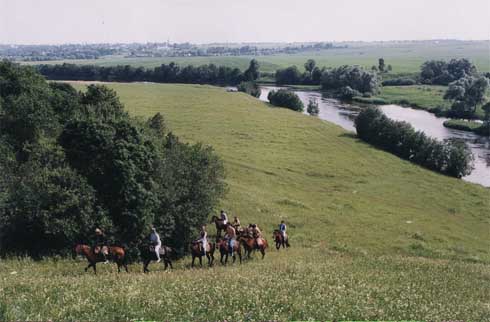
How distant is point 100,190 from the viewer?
29359 mm

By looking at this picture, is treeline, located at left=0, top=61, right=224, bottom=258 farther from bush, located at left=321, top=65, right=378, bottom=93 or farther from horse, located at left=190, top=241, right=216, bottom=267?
bush, located at left=321, top=65, right=378, bottom=93

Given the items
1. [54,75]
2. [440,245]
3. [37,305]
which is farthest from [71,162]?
[54,75]

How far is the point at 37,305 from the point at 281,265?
44.2 ft

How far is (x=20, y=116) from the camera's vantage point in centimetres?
3956

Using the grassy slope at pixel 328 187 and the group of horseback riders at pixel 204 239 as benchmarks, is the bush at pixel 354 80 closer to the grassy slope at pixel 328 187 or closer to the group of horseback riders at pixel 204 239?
the grassy slope at pixel 328 187

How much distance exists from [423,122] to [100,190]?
105173mm

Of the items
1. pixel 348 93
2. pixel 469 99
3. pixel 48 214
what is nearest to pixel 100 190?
pixel 48 214

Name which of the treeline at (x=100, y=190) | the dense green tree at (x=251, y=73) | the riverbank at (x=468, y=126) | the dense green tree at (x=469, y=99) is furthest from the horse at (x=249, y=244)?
the dense green tree at (x=251, y=73)

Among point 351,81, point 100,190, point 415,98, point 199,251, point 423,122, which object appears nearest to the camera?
point 199,251

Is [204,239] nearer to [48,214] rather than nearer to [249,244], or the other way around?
[249,244]

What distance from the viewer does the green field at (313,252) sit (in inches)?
622

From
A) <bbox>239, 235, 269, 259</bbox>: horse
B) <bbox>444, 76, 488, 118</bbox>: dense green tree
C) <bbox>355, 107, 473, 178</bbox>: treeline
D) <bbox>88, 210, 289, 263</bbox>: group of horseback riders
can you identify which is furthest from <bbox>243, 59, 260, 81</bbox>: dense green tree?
<bbox>239, 235, 269, 259</bbox>: horse

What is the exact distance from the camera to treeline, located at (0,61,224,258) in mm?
27250

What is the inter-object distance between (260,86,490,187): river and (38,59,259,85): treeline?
96.0ft
